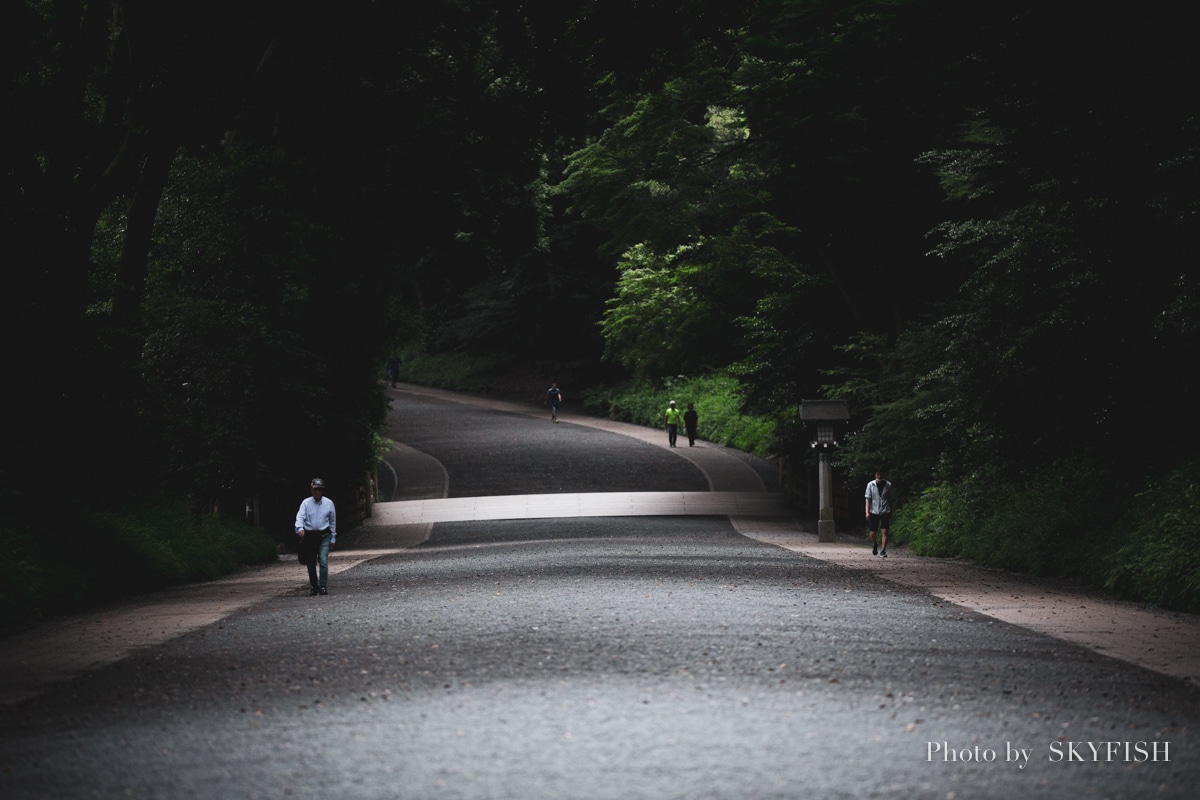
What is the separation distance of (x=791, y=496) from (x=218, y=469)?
18.9 meters

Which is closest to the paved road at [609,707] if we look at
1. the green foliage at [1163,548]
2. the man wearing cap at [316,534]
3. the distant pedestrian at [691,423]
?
the man wearing cap at [316,534]

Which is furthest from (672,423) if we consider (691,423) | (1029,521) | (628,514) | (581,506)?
(1029,521)

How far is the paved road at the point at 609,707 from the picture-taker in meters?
6.62

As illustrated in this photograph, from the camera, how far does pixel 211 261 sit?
1072 inches

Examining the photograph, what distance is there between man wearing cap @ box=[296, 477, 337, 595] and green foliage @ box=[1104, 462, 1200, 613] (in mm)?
9519

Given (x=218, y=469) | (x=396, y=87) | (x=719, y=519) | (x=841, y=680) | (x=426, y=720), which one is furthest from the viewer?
(x=719, y=519)

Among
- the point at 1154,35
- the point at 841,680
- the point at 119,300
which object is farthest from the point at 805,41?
the point at 841,680

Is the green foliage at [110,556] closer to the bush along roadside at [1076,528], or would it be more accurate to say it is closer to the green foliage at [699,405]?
the bush along roadside at [1076,528]

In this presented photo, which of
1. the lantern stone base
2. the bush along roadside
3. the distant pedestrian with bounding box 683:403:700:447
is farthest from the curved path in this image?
the distant pedestrian with bounding box 683:403:700:447

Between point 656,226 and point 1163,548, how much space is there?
23154 millimetres

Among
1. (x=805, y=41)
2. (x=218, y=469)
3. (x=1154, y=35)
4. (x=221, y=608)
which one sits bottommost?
(x=221, y=608)

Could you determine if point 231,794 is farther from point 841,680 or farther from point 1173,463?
point 1173,463

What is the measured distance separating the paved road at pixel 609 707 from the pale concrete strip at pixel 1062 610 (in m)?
0.37

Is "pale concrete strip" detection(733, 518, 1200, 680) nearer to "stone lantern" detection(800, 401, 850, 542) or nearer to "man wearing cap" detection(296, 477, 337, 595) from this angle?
"stone lantern" detection(800, 401, 850, 542)
